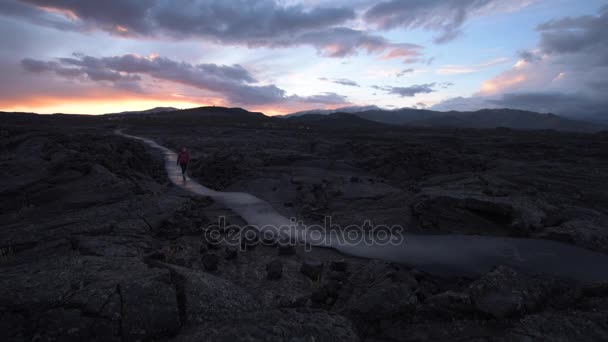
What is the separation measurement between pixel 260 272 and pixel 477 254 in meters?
4.46

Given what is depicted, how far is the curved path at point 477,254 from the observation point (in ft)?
19.9

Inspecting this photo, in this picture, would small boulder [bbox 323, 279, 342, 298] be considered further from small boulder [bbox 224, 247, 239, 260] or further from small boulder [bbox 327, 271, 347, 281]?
small boulder [bbox 224, 247, 239, 260]

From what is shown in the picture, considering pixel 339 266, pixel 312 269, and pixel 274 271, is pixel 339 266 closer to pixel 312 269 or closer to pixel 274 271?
pixel 312 269

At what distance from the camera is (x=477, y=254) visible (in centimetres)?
682

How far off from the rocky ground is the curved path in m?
0.41

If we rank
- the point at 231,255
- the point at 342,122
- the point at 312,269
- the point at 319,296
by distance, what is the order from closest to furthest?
the point at 319,296 < the point at 312,269 < the point at 231,255 < the point at 342,122

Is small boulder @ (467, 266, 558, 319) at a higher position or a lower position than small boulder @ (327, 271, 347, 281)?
higher

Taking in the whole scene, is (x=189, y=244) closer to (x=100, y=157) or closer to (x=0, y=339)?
(x=0, y=339)

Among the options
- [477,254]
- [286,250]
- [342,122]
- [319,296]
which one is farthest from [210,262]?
[342,122]

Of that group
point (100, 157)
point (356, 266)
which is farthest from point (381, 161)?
point (100, 157)

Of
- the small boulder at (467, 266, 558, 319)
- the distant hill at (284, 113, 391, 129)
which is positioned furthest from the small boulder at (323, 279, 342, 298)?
the distant hill at (284, 113, 391, 129)

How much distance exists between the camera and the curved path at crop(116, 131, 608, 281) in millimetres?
6055

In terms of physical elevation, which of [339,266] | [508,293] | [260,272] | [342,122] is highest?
[342,122]

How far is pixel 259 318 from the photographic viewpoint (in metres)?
3.76
